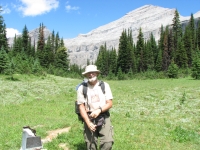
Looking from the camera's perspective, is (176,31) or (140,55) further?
(176,31)

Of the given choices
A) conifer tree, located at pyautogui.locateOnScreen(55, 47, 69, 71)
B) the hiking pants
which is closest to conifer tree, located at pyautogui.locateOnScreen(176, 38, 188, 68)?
conifer tree, located at pyautogui.locateOnScreen(55, 47, 69, 71)

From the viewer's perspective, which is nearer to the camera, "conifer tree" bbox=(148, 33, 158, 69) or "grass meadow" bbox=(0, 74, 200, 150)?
"grass meadow" bbox=(0, 74, 200, 150)

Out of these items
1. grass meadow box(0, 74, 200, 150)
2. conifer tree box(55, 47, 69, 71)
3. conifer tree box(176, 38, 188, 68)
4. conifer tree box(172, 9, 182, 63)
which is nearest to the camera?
grass meadow box(0, 74, 200, 150)

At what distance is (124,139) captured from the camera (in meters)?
9.66

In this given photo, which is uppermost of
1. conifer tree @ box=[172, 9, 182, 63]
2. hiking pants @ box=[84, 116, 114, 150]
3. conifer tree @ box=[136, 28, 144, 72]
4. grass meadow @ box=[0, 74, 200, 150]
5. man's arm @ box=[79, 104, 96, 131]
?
conifer tree @ box=[172, 9, 182, 63]

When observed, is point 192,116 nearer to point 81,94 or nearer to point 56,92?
point 81,94

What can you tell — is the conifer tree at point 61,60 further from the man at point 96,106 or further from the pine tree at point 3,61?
the man at point 96,106

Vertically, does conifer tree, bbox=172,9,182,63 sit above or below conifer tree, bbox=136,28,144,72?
above

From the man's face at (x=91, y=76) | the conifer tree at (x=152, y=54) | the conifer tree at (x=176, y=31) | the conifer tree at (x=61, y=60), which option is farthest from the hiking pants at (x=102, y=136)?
the conifer tree at (x=176, y=31)

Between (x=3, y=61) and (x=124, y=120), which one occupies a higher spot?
(x=3, y=61)

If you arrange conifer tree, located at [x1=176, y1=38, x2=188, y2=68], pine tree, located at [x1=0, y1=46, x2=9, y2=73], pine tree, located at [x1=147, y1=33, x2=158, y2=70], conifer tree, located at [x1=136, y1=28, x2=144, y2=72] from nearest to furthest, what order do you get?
pine tree, located at [x1=0, y1=46, x2=9, y2=73], conifer tree, located at [x1=176, y1=38, x2=188, y2=68], pine tree, located at [x1=147, y1=33, x2=158, y2=70], conifer tree, located at [x1=136, y1=28, x2=144, y2=72]

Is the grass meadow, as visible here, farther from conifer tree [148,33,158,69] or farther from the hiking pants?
conifer tree [148,33,158,69]

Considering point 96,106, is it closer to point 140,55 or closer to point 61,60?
point 61,60

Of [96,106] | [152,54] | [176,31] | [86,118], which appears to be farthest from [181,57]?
[86,118]
